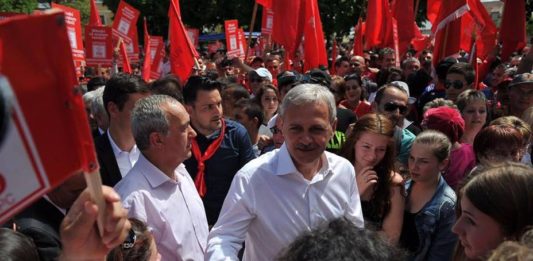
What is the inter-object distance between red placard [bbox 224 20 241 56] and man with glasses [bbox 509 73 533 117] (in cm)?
627

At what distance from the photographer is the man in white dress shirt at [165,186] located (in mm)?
2824

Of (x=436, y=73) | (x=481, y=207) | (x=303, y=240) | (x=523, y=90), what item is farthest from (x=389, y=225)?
(x=436, y=73)

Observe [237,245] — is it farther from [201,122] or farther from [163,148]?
[201,122]

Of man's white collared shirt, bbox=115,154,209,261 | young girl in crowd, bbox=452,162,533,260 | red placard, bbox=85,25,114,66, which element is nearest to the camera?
young girl in crowd, bbox=452,162,533,260

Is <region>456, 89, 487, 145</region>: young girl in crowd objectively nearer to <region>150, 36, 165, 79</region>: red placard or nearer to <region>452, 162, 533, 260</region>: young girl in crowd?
<region>452, 162, 533, 260</region>: young girl in crowd

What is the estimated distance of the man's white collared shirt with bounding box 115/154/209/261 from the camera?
2.81 metres

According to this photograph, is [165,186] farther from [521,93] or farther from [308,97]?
[521,93]

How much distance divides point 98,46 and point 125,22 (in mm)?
1018

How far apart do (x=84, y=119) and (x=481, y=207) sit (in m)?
1.46

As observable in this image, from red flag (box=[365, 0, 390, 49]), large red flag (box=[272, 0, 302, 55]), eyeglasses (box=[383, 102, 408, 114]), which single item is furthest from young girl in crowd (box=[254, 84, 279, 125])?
red flag (box=[365, 0, 390, 49])

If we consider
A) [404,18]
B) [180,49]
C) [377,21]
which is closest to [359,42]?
[377,21]

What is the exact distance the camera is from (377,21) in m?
11.0

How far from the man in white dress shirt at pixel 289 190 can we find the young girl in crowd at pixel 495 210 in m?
0.58

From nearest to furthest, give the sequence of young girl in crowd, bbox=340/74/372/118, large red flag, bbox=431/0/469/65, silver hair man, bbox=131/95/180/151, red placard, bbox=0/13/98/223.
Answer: red placard, bbox=0/13/98/223 → silver hair man, bbox=131/95/180/151 → young girl in crowd, bbox=340/74/372/118 → large red flag, bbox=431/0/469/65
